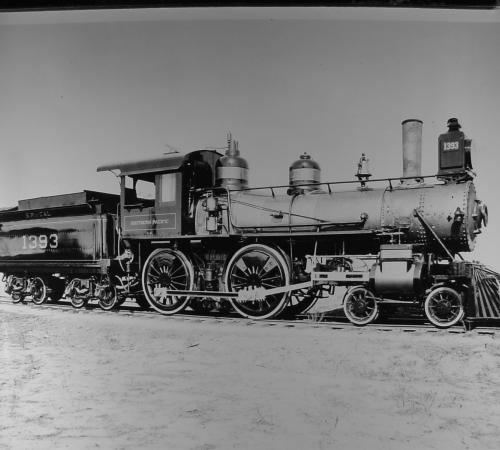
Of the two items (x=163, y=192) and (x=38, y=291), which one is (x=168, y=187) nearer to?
(x=163, y=192)

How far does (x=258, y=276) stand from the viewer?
16.1 ft

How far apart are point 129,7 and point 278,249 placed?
2654 mm

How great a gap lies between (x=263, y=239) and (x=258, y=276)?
0.39 metres

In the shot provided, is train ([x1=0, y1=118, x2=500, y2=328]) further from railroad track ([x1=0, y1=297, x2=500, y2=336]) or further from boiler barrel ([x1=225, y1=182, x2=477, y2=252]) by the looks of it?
railroad track ([x1=0, y1=297, x2=500, y2=336])

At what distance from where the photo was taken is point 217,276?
527 centimetres

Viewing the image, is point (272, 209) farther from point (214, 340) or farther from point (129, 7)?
point (129, 7)

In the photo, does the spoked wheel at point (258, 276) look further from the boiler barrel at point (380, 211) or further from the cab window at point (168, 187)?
the cab window at point (168, 187)

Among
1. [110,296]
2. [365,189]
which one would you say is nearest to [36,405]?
[110,296]

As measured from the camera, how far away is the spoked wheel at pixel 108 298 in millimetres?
5738

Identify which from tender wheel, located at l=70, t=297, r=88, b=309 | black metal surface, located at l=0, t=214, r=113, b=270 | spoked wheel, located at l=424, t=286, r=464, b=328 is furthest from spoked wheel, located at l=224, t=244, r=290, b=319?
tender wheel, located at l=70, t=297, r=88, b=309

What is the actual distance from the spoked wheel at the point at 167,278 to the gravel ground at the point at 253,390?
3.77ft

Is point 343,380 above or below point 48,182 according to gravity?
below

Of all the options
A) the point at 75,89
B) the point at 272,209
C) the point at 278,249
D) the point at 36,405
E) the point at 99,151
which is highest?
the point at 75,89

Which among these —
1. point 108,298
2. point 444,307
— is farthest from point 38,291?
point 444,307
